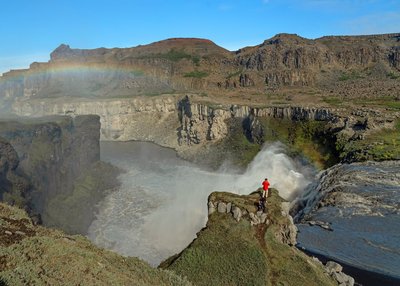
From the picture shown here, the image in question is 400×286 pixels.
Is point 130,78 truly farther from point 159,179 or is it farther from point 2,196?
point 2,196

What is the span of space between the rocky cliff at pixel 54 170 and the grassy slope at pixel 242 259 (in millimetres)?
30360

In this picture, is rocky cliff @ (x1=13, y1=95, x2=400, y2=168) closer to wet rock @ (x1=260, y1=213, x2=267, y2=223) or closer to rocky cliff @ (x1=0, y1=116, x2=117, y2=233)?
rocky cliff @ (x1=0, y1=116, x2=117, y2=233)

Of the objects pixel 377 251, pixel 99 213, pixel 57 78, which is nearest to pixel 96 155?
pixel 99 213

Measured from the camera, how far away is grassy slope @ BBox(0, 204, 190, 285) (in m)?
12.2

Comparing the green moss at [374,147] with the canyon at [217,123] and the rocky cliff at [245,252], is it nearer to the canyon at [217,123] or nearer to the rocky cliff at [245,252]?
the canyon at [217,123]

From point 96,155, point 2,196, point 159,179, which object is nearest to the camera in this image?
point 2,196

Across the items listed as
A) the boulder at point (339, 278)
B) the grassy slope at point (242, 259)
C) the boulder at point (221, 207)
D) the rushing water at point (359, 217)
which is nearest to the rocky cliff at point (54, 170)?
the rushing water at point (359, 217)

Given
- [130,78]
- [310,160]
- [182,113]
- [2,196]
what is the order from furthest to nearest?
[130,78]
[182,113]
[310,160]
[2,196]

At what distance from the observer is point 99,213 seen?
196 ft

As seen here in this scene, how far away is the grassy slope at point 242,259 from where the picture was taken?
65.9 ft

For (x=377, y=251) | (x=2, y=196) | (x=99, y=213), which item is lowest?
(x=99, y=213)

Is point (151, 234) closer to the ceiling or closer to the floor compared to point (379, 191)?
closer to the floor

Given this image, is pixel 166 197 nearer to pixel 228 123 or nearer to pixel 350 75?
pixel 228 123

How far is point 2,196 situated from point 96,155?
41492mm
